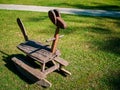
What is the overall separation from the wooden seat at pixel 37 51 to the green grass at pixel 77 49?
62 centimetres

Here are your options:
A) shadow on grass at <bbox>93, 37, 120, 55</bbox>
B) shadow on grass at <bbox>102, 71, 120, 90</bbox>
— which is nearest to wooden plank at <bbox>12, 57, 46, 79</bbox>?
shadow on grass at <bbox>102, 71, 120, 90</bbox>

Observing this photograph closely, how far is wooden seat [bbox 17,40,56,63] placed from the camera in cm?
500

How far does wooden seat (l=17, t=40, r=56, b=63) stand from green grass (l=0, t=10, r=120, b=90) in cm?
62

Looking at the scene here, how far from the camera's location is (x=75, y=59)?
20.5 feet

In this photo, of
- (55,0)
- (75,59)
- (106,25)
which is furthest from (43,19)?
(55,0)

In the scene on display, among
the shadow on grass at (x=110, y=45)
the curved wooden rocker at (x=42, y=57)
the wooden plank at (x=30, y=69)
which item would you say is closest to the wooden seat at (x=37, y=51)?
the curved wooden rocker at (x=42, y=57)

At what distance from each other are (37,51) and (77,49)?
1.94 meters

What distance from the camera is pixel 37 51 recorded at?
528 cm

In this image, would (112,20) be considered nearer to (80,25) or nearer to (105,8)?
(80,25)

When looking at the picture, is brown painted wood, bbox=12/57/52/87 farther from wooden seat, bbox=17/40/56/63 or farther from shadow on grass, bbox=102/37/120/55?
shadow on grass, bbox=102/37/120/55

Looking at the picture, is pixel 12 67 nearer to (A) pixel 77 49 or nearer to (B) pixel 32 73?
(B) pixel 32 73

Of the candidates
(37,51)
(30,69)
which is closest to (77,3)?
(37,51)

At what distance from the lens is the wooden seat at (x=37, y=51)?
500cm

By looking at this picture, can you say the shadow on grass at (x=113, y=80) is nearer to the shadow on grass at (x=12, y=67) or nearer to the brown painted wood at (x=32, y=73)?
the brown painted wood at (x=32, y=73)
